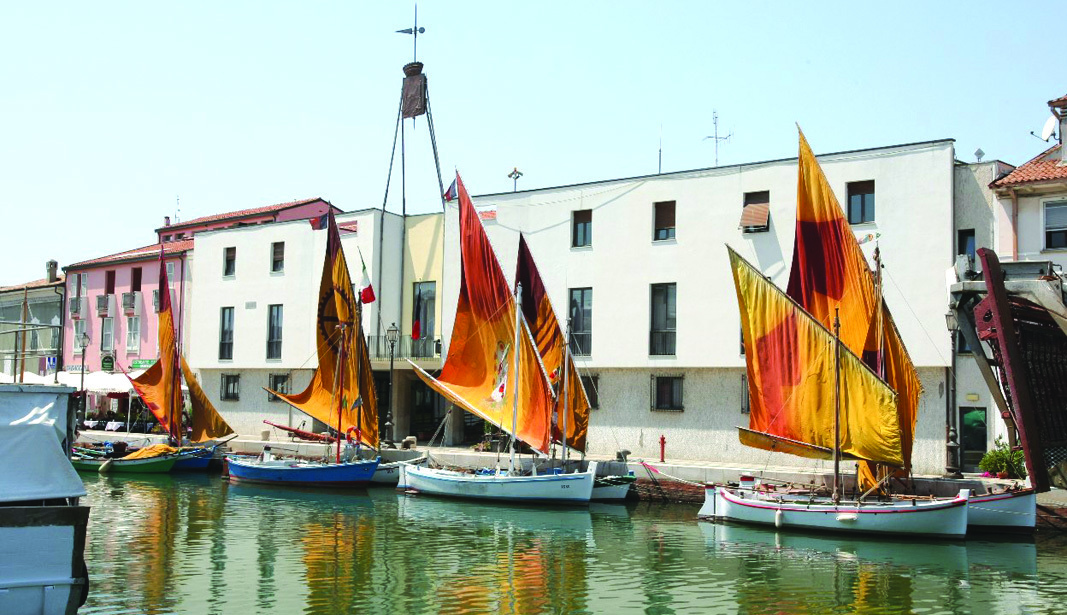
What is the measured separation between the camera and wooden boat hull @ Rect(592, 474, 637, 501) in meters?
31.5

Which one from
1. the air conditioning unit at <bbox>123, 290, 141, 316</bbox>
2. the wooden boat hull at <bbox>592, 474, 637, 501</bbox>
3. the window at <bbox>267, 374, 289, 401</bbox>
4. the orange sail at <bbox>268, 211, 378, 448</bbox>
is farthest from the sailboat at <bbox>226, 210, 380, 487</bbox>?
the air conditioning unit at <bbox>123, 290, 141, 316</bbox>

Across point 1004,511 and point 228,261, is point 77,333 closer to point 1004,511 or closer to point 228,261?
point 228,261

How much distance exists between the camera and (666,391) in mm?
36719

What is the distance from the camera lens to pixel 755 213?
114 ft

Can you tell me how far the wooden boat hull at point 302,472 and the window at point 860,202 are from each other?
17714mm

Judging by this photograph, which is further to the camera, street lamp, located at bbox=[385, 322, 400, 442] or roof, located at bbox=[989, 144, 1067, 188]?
street lamp, located at bbox=[385, 322, 400, 442]

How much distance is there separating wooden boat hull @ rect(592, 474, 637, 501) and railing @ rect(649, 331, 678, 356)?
614 centimetres

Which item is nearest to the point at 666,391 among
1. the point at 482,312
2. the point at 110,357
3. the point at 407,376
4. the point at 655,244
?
the point at 655,244

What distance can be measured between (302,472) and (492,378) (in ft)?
26.1

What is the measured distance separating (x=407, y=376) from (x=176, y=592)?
26758 mm

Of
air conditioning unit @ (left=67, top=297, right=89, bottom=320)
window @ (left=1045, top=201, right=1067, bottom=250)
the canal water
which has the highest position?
window @ (left=1045, top=201, right=1067, bottom=250)

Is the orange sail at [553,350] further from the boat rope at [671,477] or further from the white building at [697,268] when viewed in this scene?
the white building at [697,268]

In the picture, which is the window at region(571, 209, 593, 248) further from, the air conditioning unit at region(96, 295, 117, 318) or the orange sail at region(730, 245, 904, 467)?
the air conditioning unit at region(96, 295, 117, 318)

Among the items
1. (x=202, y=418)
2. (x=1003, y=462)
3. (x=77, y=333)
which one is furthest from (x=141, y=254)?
(x=1003, y=462)
